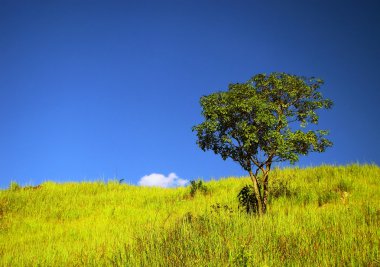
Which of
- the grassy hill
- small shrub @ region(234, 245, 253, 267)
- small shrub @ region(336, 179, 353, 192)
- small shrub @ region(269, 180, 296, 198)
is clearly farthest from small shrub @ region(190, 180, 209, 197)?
small shrub @ region(234, 245, 253, 267)

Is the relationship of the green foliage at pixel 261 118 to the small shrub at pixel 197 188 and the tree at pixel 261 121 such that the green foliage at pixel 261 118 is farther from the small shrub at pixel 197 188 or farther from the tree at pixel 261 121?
the small shrub at pixel 197 188

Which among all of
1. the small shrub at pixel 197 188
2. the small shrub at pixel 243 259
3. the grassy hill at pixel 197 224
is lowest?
the small shrub at pixel 243 259

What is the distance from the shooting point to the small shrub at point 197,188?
20.7 meters

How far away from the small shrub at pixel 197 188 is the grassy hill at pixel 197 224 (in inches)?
12.9

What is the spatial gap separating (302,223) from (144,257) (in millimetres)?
5387

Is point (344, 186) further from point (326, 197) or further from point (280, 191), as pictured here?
point (280, 191)

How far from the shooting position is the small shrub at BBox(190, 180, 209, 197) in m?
20.7

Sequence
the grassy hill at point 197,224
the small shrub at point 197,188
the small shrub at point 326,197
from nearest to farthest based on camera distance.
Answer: the grassy hill at point 197,224
the small shrub at point 326,197
the small shrub at point 197,188

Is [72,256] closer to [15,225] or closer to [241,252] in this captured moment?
[241,252]

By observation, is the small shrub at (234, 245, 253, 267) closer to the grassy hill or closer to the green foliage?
the grassy hill

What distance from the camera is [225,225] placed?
9977 mm

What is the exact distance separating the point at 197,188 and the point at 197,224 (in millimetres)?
10502

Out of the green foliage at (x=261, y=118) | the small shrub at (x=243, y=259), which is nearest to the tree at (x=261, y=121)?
the green foliage at (x=261, y=118)

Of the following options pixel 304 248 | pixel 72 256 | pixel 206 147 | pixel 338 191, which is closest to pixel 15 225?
pixel 72 256
